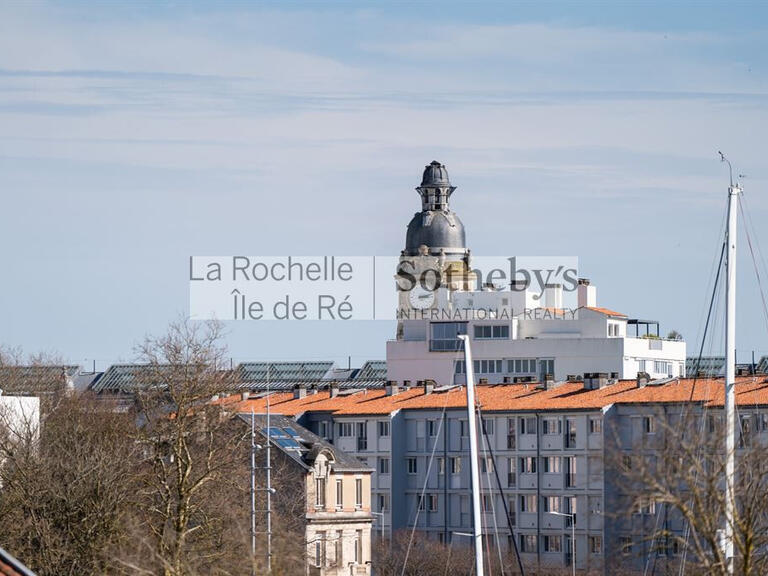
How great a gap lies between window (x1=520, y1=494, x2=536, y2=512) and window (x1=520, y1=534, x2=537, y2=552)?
1651mm

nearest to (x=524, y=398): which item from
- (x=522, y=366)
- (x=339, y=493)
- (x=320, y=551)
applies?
(x=339, y=493)

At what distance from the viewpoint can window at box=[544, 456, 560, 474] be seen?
404 ft

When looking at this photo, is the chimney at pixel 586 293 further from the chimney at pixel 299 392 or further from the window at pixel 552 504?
the window at pixel 552 504

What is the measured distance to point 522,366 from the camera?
174 meters

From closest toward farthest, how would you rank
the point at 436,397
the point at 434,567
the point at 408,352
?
1. the point at 434,567
2. the point at 436,397
3. the point at 408,352

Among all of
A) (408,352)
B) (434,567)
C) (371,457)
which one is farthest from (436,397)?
Result: (408,352)

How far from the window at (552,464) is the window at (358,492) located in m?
18.1

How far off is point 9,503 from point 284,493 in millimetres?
33778

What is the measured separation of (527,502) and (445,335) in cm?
5531

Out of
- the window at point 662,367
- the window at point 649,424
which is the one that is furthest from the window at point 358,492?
the window at point 662,367

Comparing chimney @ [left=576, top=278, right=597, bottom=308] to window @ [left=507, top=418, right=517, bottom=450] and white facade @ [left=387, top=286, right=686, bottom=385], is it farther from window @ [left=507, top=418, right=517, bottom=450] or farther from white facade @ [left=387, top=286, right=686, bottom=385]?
window @ [left=507, top=418, right=517, bottom=450]

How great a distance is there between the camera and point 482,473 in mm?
129250

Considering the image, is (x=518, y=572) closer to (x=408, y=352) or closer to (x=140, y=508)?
(x=140, y=508)

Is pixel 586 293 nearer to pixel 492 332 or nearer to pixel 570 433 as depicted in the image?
pixel 492 332
